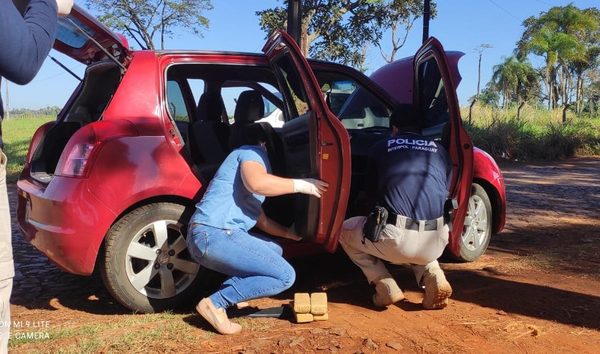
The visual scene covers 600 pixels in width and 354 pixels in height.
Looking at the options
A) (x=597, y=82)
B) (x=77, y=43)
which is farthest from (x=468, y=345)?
(x=597, y=82)

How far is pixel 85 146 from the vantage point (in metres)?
3.45

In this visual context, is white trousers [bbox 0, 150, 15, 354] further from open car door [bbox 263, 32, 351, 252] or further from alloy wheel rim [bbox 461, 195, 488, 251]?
alloy wheel rim [bbox 461, 195, 488, 251]

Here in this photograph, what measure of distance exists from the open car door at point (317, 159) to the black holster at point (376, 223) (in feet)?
0.82

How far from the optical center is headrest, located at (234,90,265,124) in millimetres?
3980

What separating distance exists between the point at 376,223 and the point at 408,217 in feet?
0.74

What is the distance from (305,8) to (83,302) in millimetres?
17469

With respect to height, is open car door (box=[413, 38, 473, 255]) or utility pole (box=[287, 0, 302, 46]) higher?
utility pole (box=[287, 0, 302, 46])

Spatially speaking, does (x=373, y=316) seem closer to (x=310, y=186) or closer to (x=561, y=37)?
(x=310, y=186)

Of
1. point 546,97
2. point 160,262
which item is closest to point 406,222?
point 160,262

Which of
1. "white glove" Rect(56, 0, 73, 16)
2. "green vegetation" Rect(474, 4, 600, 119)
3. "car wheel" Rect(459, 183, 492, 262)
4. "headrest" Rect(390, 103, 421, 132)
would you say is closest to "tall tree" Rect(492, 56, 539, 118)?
"green vegetation" Rect(474, 4, 600, 119)

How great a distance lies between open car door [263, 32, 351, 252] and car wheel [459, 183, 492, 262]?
177 cm

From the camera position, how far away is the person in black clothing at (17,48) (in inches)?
66.1

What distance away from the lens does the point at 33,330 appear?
134 inches

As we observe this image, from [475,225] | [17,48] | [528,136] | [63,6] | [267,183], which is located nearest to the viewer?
[17,48]
